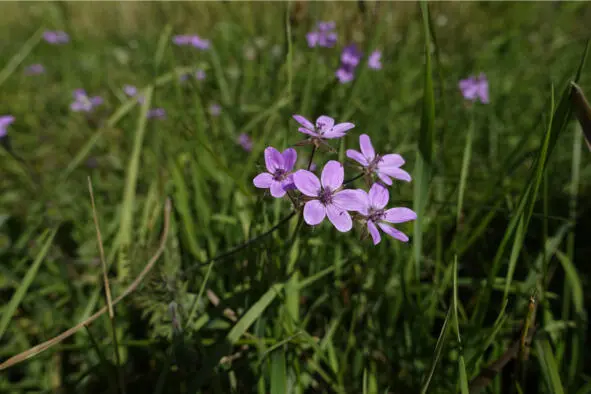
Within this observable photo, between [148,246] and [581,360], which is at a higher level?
[148,246]

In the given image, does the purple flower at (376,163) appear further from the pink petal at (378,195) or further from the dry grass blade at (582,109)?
the dry grass blade at (582,109)

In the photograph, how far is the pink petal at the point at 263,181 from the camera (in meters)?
0.96

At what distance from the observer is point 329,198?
973 millimetres

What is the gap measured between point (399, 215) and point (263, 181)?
0.37 meters

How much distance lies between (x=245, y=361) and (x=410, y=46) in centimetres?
330

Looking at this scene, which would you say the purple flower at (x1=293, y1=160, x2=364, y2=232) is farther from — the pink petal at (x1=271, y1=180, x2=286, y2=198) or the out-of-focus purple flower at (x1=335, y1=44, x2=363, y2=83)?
the out-of-focus purple flower at (x1=335, y1=44, x2=363, y2=83)

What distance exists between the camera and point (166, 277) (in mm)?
1297

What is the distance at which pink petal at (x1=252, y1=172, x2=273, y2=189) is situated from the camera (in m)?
0.96

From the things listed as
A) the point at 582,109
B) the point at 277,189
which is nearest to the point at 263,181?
the point at 277,189

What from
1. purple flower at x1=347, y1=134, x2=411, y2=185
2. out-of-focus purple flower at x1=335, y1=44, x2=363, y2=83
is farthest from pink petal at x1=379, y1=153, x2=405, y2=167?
out-of-focus purple flower at x1=335, y1=44, x2=363, y2=83

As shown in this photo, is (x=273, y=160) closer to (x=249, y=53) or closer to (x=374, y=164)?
(x=374, y=164)

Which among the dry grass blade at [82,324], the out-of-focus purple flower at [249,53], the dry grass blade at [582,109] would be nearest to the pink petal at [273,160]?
the dry grass blade at [82,324]

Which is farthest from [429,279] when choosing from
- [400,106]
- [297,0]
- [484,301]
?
[297,0]

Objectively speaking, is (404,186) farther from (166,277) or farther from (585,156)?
(166,277)
